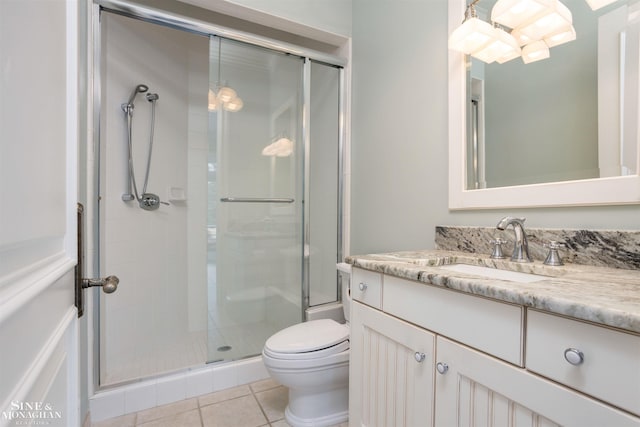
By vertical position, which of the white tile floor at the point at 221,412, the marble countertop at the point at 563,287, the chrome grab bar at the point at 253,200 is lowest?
the white tile floor at the point at 221,412

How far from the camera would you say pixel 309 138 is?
219cm

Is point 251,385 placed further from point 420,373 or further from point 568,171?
point 568,171

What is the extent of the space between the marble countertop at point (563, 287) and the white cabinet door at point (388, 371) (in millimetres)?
183

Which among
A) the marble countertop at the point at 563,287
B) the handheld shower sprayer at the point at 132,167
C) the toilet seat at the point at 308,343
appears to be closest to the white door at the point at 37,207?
the marble countertop at the point at 563,287

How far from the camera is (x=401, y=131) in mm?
1769

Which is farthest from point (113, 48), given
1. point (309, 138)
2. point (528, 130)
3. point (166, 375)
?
point (528, 130)

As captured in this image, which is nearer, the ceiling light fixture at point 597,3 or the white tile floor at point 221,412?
the ceiling light fixture at point 597,3

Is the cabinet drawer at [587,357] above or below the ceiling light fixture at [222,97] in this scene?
below

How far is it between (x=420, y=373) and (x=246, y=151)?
1.67 meters

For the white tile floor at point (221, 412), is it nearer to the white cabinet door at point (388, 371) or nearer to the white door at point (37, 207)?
the white cabinet door at point (388, 371)

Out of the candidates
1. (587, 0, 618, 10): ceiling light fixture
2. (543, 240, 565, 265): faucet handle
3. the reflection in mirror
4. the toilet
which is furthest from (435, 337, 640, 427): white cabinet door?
(587, 0, 618, 10): ceiling light fixture

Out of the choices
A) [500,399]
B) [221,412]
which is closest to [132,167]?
[221,412]

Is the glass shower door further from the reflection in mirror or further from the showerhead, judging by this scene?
the reflection in mirror

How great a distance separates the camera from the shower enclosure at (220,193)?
78.8 inches
